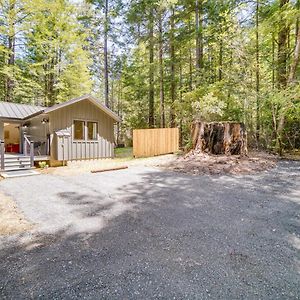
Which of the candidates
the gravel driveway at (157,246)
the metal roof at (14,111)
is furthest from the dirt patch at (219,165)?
the metal roof at (14,111)

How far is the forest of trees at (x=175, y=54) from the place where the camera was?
1099 centimetres

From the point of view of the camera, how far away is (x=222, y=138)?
9.17m

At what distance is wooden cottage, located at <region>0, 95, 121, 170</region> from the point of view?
1008 cm

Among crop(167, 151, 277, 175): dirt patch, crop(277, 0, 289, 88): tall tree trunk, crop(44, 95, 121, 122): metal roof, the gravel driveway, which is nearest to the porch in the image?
crop(44, 95, 121, 122): metal roof

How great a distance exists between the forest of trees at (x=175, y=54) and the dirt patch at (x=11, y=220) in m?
8.99

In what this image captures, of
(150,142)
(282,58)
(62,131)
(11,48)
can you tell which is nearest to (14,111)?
(62,131)

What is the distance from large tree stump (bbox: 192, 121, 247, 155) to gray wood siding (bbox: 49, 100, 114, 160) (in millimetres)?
5519

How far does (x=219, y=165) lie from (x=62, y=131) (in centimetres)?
748

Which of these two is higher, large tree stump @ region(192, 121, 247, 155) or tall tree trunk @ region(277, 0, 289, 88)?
tall tree trunk @ region(277, 0, 289, 88)

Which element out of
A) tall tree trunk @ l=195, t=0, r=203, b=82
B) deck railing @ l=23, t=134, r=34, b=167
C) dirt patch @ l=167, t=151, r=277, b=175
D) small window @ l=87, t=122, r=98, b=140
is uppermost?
tall tree trunk @ l=195, t=0, r=203, b=82

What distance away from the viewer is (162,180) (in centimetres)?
624

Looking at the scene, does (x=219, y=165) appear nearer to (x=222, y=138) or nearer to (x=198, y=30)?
(x=222, y=138)

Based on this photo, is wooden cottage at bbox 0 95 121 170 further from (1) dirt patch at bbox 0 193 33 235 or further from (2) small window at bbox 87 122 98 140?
(1) dirt patch at bbox 0 193 33 235

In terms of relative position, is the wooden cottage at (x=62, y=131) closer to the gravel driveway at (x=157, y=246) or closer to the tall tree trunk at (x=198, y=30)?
the gravel driveway at (x=157, y=246)
